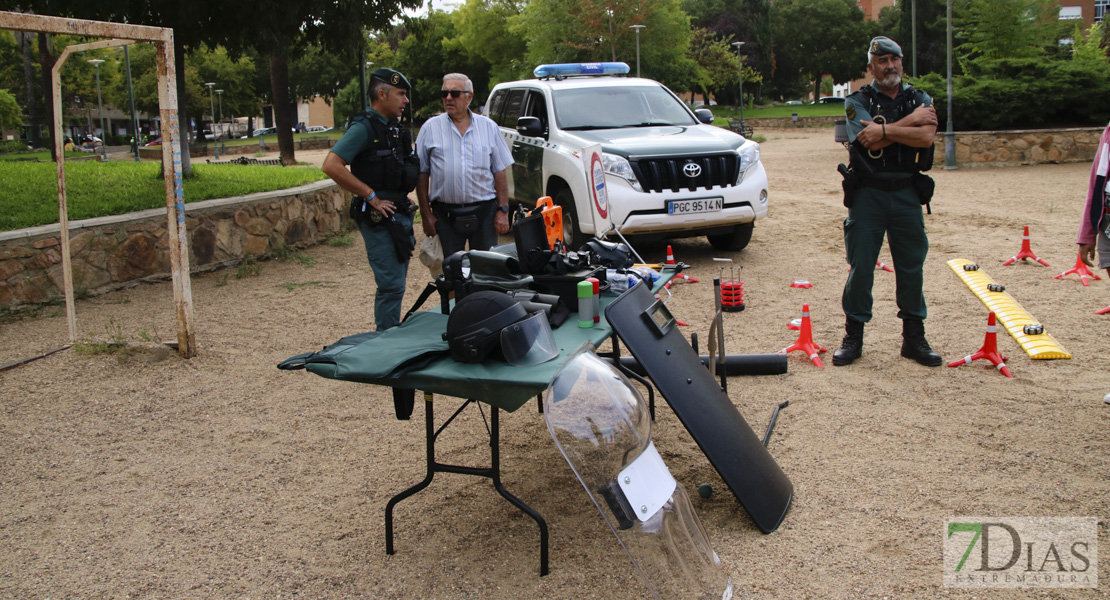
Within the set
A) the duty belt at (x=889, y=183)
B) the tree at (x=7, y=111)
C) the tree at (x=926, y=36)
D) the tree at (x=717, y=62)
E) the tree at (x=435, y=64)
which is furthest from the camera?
the tree at (x=717, y=62)

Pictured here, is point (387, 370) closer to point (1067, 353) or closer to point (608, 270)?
point (608, 270)

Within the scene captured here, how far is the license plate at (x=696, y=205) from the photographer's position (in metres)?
8.79

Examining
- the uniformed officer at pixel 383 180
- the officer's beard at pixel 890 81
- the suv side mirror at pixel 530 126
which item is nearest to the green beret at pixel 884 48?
the officer's beard at pixel 890 81

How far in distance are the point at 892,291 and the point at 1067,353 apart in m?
2.19

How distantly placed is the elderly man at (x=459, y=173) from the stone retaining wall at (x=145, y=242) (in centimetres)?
412

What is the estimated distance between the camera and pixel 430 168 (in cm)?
589

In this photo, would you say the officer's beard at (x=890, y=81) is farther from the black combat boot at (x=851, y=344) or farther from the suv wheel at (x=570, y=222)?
the suv wheel at (x=570, y=222)

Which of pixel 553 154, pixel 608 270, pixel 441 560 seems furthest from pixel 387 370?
pixel 553 154

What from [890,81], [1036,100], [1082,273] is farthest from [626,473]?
[1036,100]

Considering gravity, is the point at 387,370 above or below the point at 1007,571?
above

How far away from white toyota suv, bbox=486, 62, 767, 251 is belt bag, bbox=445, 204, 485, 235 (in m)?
2.88

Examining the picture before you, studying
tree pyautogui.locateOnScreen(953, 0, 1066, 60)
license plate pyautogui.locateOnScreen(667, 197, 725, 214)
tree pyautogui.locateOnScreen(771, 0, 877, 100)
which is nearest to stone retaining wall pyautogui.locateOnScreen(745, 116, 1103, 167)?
tree pyautogui.locateOnScreen(953, 0, 1066, 60)

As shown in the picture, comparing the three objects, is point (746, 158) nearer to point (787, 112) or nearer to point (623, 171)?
point (623, 171)

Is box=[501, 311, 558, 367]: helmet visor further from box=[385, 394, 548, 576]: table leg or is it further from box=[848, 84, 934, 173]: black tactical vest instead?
box=[848, 84, 934, 173]: black tactical vest
